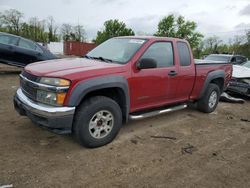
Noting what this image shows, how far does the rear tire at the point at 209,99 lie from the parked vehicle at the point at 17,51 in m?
7.47

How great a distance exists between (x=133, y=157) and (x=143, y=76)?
4.70ft

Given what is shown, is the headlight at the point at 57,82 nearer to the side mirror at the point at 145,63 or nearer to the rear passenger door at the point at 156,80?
the rear passenger door at the point at 156,80

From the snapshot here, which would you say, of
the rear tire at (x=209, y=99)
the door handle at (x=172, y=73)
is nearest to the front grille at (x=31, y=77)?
the door handle at (x=172, y=73)

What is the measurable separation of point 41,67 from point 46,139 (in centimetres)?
121

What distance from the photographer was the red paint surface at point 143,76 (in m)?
3.81

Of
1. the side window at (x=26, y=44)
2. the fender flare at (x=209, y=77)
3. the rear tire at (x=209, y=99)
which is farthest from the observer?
the side window at (x=26, y=44)

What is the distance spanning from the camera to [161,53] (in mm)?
4996

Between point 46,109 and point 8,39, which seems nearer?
point 46,109

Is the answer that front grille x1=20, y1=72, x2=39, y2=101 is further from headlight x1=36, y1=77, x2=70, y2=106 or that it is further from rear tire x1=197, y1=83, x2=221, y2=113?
rear tire x1=197, y1=83, x2=221, y2=113

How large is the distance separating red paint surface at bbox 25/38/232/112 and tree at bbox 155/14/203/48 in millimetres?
39198

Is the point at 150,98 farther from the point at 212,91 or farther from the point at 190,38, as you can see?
the point at 190,38

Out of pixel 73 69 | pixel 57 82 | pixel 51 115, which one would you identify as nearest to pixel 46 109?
pixel 51 115

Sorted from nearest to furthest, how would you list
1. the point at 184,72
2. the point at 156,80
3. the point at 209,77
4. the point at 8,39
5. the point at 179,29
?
the point at 156,80 → the point at 184,72 → the point at 209,77 → the point at 8,39 → the point at 179,29

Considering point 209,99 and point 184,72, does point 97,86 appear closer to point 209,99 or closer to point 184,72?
point 184,72
